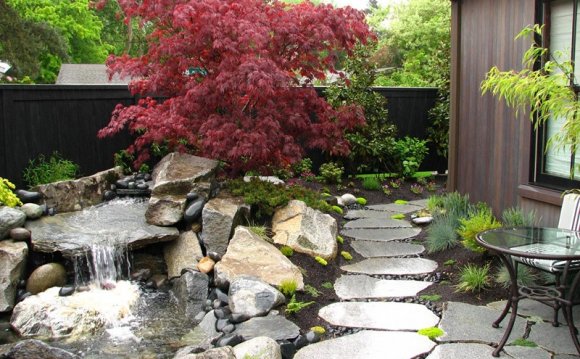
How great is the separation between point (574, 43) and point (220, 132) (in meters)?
3.52

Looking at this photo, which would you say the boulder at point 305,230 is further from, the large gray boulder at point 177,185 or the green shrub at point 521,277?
the green shrub at point 521,277

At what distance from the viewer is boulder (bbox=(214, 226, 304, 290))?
5.38 meters

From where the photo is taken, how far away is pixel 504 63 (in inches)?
247

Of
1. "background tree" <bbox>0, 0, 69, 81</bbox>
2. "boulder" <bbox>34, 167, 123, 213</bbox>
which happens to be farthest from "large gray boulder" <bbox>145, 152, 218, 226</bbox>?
"background tree" <bbox>0, 0, 69, 81</bbox>

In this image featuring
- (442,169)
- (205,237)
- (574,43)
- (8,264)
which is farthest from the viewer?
(442,169)

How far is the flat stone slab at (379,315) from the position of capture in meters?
4.52

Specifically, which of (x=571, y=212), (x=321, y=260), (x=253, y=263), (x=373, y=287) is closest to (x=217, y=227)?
(x=253, y=263)

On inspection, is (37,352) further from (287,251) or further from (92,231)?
(287,251)

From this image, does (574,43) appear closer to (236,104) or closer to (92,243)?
(236,104)

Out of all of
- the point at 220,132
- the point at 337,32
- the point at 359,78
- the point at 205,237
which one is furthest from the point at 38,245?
the point at 359,78

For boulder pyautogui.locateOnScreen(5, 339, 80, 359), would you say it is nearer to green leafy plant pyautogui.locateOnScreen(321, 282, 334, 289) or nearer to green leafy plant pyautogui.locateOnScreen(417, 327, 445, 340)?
green leafy plant pyautogui.locateOnScreen(321, 282, 334, 289)

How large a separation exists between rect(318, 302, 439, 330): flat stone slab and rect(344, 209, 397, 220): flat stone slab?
3.08 meters

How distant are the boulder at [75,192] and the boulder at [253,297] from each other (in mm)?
2873

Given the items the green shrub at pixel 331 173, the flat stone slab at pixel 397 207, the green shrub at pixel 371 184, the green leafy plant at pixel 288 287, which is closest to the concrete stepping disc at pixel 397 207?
the flat stone slab at pixel 397 207
